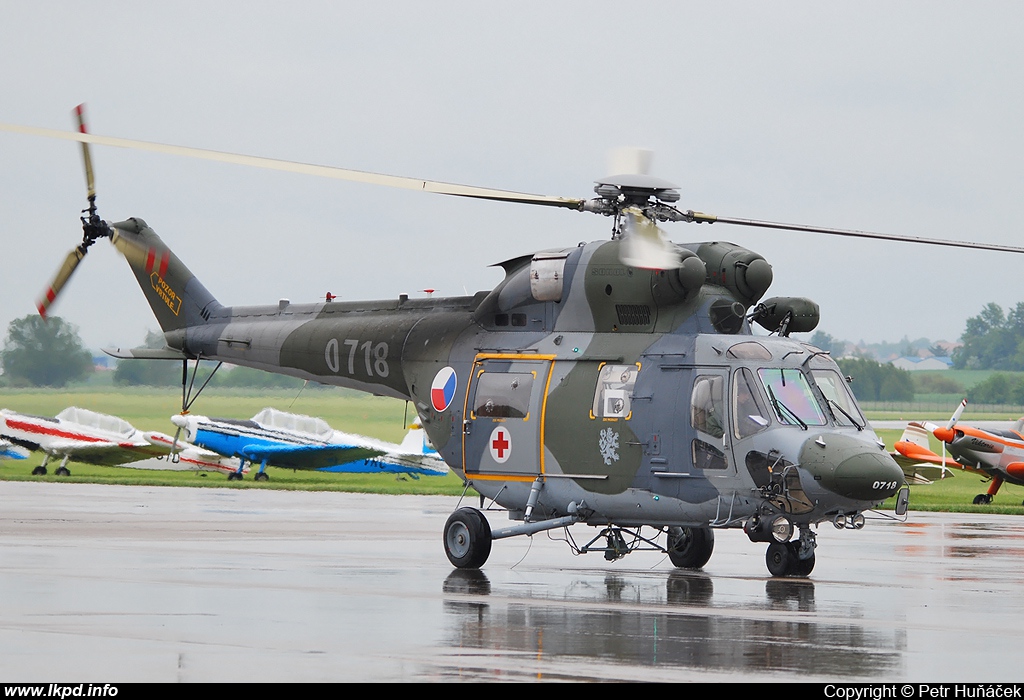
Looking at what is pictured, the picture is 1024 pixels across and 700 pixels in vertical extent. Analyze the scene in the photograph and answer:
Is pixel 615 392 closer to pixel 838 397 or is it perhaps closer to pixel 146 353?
pixel 838 397

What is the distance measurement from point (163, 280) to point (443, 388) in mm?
6388

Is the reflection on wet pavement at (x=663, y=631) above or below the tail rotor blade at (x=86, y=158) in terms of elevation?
below

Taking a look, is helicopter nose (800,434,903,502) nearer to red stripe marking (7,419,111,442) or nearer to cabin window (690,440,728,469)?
cabin window (690,440,728,469)

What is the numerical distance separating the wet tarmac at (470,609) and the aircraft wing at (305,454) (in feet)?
43.8

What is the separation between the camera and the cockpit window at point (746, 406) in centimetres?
1373

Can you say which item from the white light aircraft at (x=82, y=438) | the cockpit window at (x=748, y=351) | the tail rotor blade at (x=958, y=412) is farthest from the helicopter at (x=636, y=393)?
the white light aircraft at (x=82, y=438)

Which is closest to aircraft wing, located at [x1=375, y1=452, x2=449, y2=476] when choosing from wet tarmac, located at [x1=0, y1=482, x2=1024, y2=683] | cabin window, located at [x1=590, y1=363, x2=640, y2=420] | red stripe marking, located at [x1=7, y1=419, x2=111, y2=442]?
red stripe marking, located at [x1=7, y1=419, x2=111, y2=442]

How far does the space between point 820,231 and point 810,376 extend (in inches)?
59.9

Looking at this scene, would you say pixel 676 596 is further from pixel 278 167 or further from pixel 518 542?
pixel 518 542

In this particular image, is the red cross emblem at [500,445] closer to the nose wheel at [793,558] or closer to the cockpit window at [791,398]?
the cockpit window at [791,398]

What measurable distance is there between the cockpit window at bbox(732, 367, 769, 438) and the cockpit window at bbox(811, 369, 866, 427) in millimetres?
815

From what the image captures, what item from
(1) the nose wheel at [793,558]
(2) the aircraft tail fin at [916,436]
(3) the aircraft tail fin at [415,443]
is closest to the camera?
(1) the nose wheel at [793,558]

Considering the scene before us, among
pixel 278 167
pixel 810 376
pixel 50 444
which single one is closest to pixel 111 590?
pixel 278 167

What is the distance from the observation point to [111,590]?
1283cm
